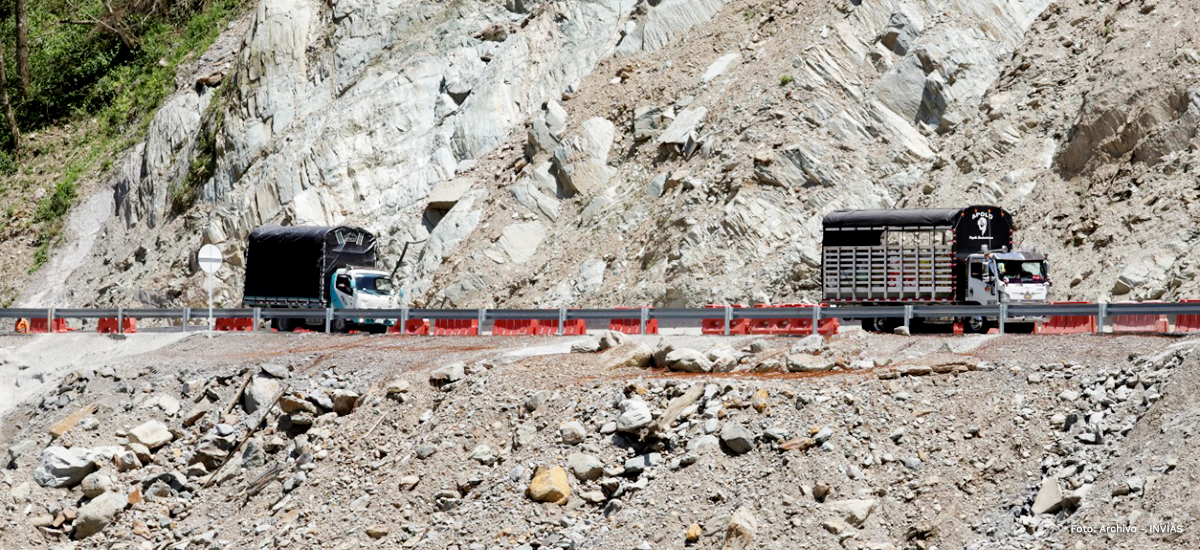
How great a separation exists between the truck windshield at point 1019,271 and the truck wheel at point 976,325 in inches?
50.9

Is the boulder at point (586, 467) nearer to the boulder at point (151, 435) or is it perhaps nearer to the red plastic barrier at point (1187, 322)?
the boulder at point (151, 435)

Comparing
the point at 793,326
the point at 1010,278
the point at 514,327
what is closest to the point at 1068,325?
the point at 1010,278

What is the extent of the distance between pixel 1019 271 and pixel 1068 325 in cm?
349

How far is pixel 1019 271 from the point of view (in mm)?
28391

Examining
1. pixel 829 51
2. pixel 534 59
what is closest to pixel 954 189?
pixel 829 51

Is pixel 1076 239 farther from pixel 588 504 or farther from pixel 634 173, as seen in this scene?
pixel 588 504

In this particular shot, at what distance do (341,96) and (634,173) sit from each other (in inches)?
528

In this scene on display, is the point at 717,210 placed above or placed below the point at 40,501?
above

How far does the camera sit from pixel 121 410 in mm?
24469

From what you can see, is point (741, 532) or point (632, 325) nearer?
point (741, 532)

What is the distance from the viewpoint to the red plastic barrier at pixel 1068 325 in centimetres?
2438

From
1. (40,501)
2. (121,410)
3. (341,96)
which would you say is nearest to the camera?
(40,501)

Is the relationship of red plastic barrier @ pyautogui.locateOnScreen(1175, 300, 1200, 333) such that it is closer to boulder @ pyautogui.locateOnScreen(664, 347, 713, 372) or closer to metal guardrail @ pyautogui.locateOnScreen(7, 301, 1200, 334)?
metal guardrail @ pyautogui.locateOnScreen(7, 301, 1200, 334)

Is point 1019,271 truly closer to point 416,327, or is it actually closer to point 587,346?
point 587,346
